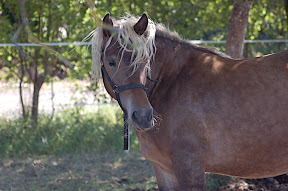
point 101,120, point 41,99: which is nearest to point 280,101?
point 101,120

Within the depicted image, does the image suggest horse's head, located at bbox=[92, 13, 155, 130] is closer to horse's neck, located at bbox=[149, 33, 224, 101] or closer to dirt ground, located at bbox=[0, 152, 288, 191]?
horse's neck, located at bbox=[149, 33, 224, 101]

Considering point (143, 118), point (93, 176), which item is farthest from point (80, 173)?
point (143, 118)

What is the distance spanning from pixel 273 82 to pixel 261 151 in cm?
56

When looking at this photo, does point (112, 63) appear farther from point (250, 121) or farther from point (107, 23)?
point (250, 121)

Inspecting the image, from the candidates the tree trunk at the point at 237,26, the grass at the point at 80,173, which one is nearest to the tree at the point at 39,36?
the grass at the point at 80,173

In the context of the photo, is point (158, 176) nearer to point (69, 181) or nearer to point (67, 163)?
point (69, 181)

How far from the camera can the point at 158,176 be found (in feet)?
10.3

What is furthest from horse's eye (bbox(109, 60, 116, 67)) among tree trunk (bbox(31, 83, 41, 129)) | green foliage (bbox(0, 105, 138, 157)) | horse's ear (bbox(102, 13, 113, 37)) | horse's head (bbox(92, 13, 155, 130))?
tree trunk (bbox(31, 83, 41, 129))

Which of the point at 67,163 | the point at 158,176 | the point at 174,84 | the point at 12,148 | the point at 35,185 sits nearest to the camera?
the point at 174,84

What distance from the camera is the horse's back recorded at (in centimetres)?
271

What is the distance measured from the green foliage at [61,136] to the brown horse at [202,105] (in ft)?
10.1

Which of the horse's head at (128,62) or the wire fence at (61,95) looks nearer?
the horse's head at (128,62)

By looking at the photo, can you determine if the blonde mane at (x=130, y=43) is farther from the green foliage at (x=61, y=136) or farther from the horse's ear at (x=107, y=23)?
the green foliage at (x=61, y=136)

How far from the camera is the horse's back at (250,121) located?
8.89 feet
